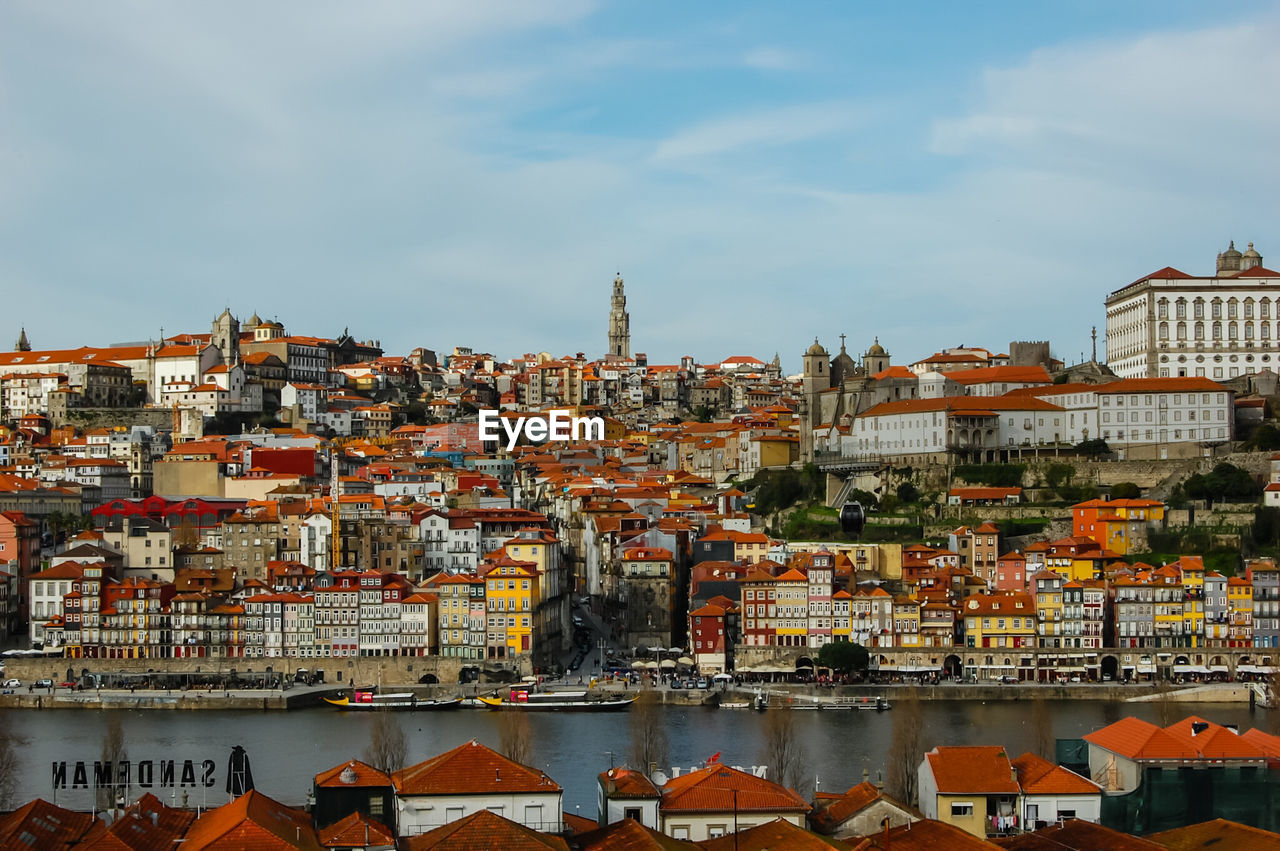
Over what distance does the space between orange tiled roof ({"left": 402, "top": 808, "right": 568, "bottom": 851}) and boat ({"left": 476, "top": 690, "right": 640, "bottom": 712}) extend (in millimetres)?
22793

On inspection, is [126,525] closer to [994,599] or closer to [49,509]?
[49,509]

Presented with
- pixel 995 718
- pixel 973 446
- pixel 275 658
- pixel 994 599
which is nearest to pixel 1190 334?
pixel 973 446

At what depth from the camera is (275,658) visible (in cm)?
4269

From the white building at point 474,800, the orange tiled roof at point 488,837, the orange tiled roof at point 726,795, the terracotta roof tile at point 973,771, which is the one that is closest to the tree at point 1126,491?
the terracotta roof tile at point 973,771

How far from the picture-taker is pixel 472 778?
53.4 feet

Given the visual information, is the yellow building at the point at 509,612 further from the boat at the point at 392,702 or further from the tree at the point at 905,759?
the tree at the point at 905,759

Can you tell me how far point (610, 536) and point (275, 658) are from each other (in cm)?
1094

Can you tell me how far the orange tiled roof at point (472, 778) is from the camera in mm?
16156

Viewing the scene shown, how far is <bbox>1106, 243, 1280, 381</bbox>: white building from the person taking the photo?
5934 cm

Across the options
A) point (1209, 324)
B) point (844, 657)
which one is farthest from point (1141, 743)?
point (1209, 324)

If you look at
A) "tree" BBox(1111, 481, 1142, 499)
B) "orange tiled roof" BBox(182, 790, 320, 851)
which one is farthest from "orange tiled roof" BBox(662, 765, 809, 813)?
"tree" BBox(1111, 481, 1142, 499)

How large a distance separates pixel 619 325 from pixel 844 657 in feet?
237

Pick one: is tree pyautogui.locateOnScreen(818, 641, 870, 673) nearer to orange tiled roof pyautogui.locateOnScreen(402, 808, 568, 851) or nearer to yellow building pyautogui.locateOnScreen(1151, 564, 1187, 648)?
yellow building pyautogui.locateOnScreen(1151, 564, 1187, 648)

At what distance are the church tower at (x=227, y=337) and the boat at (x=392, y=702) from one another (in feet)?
131
